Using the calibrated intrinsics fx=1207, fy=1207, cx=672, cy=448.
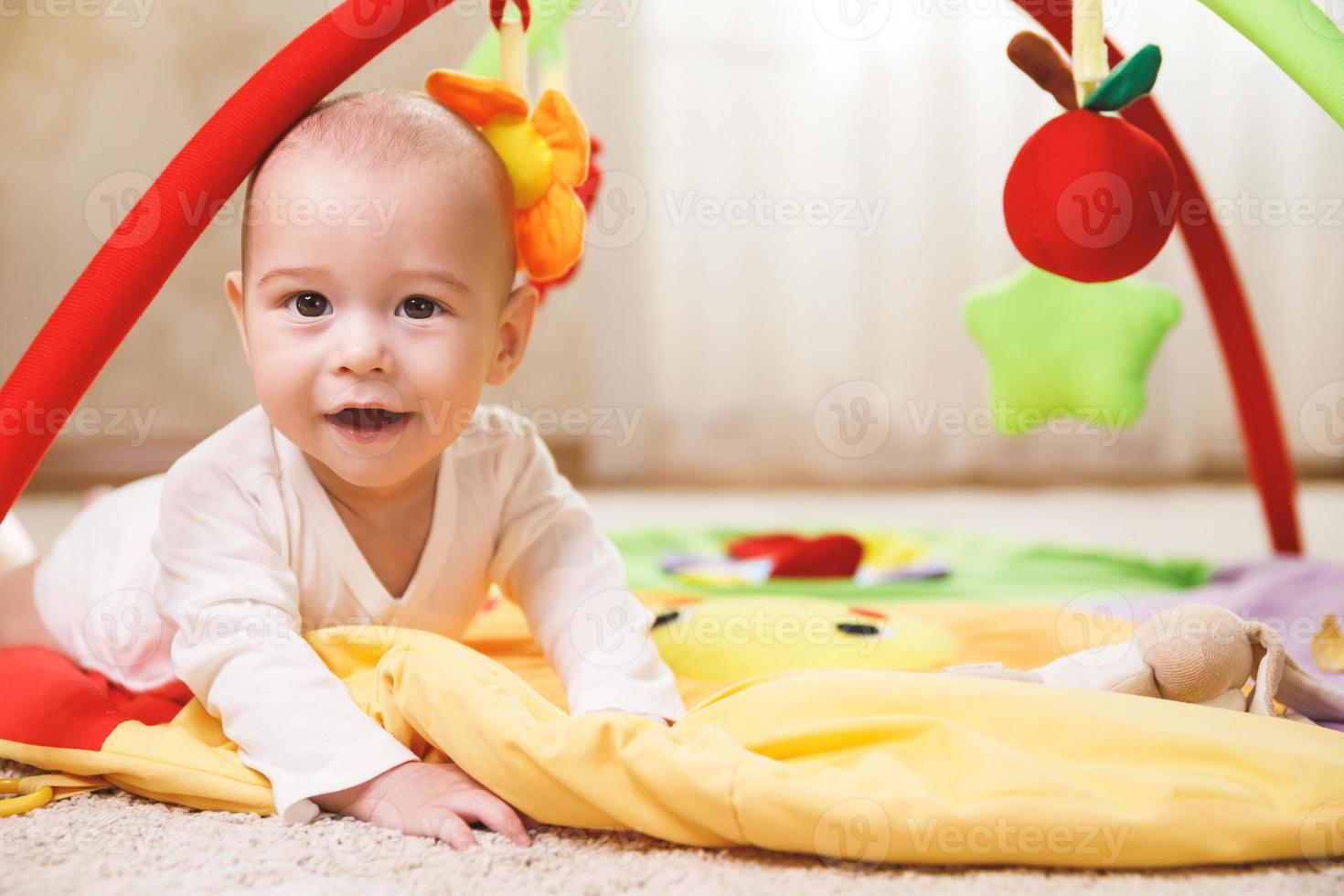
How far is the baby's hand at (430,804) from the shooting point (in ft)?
2.03

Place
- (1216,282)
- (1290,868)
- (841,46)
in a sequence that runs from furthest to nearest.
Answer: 1. (841,46)
2. (1216,282)
3. (1290,868)

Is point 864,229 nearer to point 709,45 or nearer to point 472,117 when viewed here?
point 709,45

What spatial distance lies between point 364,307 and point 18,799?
338 millimetres

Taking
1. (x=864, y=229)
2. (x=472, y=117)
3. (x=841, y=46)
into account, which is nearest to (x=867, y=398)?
(x=864, y=229)

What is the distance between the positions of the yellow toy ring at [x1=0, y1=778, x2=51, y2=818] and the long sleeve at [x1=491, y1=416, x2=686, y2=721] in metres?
0.31

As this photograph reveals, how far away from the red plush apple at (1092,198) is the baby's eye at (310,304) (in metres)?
0.43

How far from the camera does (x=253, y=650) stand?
2.33 ft

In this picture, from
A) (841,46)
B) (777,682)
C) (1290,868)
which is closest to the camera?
(1290,868)

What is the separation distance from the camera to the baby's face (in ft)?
2.38

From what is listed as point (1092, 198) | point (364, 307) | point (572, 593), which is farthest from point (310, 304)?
point (1092, 198)

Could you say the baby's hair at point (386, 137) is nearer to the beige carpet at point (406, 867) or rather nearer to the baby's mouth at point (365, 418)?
the baby's mouth at point (365, 418)

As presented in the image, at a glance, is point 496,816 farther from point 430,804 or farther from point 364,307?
point 364,307

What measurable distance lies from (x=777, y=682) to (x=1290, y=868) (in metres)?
0.27

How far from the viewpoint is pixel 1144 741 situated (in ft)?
2.05
